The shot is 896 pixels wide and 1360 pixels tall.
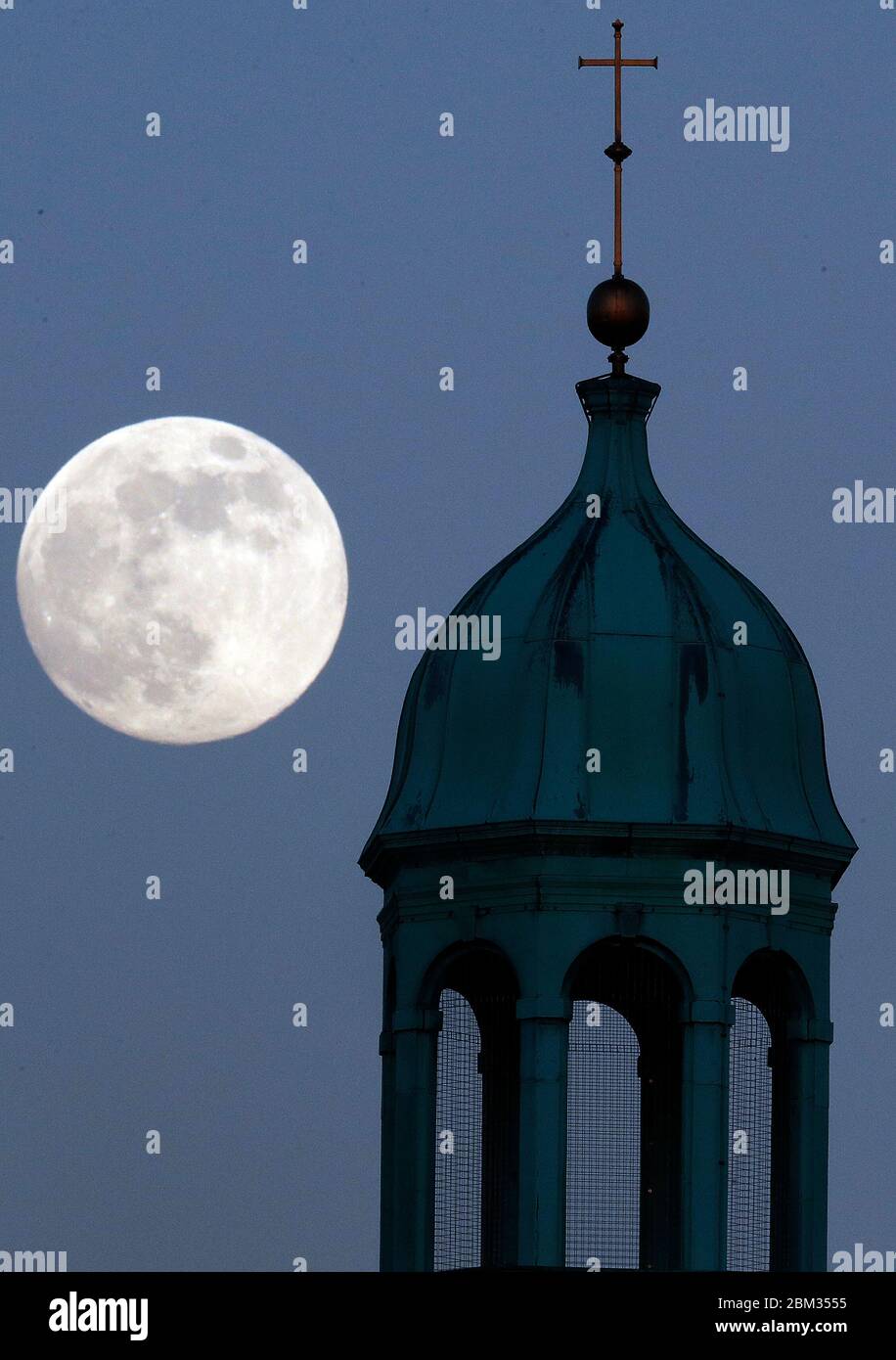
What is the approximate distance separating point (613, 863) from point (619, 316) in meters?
7.39

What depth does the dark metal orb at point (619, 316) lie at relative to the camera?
235ft

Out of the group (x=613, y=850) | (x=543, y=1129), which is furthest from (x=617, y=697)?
(x=543, y=1129)

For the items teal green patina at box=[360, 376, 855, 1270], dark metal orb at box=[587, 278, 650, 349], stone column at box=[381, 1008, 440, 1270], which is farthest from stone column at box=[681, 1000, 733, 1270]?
dark metal orb at box=[587, 278, 650, 349]

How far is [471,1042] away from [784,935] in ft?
16.6

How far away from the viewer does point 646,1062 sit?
238 ft

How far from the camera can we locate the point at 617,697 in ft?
225

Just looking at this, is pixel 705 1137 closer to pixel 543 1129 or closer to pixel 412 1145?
pixel 543 1129

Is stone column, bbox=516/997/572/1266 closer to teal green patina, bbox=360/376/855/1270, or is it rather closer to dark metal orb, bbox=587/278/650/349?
teal green patina, bbox=360/376/855/1270

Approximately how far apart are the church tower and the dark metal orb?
3 cm

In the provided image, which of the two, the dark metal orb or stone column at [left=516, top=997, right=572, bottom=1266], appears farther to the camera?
the dark metal orb

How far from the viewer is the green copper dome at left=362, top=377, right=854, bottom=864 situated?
68062 millimetres
